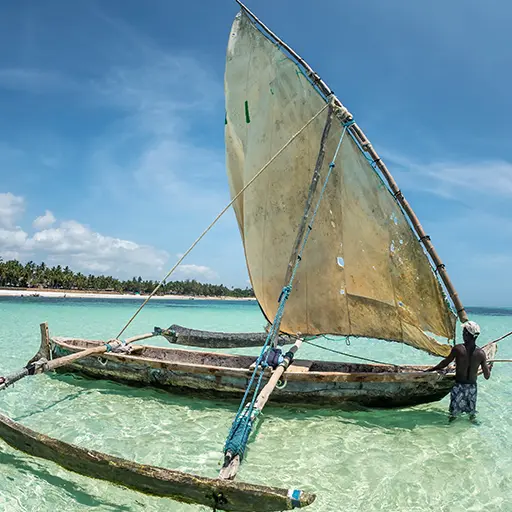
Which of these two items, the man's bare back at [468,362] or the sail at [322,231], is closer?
the man's bare back at [468,362]

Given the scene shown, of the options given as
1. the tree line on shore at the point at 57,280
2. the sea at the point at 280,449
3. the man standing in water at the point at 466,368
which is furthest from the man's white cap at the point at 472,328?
the tree line on shore at the point at 57,280

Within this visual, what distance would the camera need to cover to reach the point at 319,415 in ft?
25.6

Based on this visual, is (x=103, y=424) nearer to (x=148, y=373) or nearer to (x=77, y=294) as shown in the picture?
(x=148, y=373)

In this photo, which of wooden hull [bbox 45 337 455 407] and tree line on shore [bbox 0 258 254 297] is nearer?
wooden hull [bbox 45 337 455 407]

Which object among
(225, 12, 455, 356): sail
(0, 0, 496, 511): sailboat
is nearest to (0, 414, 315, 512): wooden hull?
(0, 0, 496, 511): sailboat

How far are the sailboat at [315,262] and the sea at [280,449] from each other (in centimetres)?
47

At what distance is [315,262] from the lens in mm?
8492

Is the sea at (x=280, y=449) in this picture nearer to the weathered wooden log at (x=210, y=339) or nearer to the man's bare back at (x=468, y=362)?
the man's bare back at (x=468, y=362)

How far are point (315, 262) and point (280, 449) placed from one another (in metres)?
3.60

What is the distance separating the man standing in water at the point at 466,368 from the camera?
7215mm

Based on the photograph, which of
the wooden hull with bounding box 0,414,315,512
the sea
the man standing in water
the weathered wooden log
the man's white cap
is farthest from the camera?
the weathered wooden log

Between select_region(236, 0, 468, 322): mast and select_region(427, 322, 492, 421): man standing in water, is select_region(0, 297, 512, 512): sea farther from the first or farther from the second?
select_region(236, 0, 468, 322): mast

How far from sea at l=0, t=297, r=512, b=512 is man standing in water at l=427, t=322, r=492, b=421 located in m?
0.41

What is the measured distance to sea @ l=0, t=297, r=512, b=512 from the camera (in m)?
5.01
